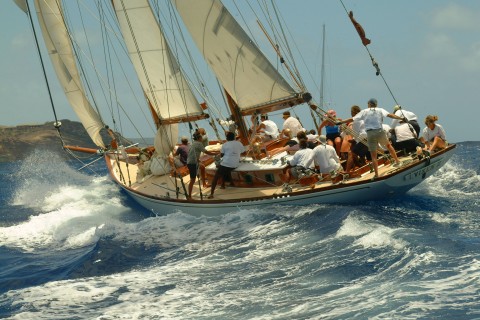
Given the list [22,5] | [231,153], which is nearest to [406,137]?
[231,153]

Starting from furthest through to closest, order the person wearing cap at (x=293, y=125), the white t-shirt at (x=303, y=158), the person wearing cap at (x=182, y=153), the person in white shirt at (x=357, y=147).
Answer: the person wearing cap at (x=182, y=153), the person wearing cap at (x=293, y=125), the person in white shirt at (x=357, y=147), the white t-shirt at (x=303, y=158)

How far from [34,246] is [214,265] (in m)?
6.17

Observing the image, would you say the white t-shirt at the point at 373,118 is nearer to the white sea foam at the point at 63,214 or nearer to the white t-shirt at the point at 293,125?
the white t-shirt at the point at 293,125

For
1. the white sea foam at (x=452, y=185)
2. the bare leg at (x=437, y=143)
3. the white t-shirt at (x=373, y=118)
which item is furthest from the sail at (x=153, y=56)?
the white sea foam at (x=452, y=185)

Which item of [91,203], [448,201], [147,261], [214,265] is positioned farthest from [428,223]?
[91,203]

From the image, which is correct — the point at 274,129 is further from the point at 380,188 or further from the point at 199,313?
the point at 199,313

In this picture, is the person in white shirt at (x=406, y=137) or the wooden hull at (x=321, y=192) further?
the person in white shirt at (x=406, y=137)

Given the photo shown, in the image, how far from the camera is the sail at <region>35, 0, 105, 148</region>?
24.6m

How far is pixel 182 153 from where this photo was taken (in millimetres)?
19812

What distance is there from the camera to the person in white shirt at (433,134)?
15.9 meters

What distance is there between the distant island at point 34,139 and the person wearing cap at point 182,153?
113 meters

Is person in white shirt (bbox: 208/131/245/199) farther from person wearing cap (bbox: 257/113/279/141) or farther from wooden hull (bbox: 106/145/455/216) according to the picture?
person wearing cap (bbox: 257/113/279/141)

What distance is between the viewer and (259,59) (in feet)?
53.1

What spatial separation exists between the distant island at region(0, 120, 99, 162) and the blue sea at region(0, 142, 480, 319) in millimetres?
117825
